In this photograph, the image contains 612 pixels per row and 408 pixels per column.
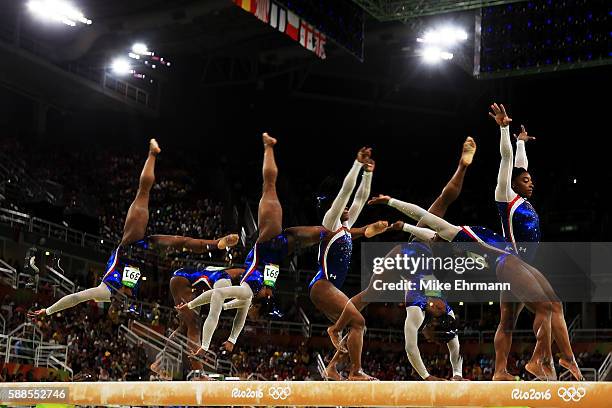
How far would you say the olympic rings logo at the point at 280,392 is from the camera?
421 inches

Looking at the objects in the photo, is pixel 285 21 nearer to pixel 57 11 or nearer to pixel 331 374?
pixel 57 11

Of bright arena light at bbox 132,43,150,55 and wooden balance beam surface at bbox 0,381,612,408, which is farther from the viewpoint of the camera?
bright arena light at bbox 132,43,150,55

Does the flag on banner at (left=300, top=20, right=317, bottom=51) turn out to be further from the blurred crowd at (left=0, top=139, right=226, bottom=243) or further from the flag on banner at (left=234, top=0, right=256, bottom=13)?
the blurred crowd at (left=0, top=139, right=226, bottom=243)

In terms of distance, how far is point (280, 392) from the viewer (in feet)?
35.2

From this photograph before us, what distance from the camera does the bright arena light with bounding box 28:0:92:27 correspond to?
95.0ft

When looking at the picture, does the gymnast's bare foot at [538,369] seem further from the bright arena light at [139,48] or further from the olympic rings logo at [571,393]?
the bright arena light at [139,48]

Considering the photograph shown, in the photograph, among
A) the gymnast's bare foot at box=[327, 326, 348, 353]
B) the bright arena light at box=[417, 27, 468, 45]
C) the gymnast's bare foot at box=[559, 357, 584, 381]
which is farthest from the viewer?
the bright arena light at box=[417, 27, 468, 45]

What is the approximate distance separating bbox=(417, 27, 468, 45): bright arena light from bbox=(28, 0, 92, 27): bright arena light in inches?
477

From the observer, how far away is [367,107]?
37.2 m

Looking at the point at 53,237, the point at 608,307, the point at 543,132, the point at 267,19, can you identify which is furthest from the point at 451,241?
the point at 543,132

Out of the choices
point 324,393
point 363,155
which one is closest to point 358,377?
point 324,393

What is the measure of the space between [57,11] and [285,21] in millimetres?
10747

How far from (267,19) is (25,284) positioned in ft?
32.2

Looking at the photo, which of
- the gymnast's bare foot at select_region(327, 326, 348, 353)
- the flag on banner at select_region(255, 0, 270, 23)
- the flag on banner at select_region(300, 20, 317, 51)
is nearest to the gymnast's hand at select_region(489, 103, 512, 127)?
the gymnast's bare foot at select_region(327, 326, 348, 353)
